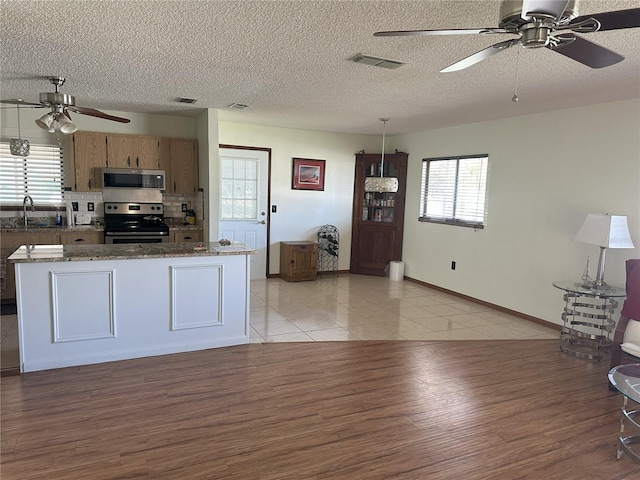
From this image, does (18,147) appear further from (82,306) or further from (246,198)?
(246,198)

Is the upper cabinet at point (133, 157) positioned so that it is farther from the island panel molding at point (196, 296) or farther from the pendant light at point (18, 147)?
the island panel molding at point (196, 296)

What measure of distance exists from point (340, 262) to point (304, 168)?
1776 millimetres

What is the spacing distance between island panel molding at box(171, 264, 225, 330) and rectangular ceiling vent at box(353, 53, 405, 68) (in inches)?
81.8

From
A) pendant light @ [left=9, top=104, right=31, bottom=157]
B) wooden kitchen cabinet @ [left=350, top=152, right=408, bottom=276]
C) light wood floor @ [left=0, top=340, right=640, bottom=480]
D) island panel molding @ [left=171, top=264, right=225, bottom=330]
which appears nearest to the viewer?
light wood floor @ [left=0, top=340, right=640, bottom=480]

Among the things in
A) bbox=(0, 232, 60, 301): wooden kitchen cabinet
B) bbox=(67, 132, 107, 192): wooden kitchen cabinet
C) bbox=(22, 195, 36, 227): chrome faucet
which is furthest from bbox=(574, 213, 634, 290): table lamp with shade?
bbox=(22, 195, 36, 227): chrome faucet

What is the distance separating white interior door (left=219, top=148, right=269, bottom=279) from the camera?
658 cm

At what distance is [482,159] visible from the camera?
584 cm

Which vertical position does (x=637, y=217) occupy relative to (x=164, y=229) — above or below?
above

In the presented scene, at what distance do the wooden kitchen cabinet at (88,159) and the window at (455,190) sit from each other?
468 cm

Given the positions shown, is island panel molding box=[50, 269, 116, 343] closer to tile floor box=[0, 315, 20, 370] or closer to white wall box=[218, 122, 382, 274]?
tile floor box=[0, 315, 20, 370]

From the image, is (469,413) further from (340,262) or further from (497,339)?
(340,262)

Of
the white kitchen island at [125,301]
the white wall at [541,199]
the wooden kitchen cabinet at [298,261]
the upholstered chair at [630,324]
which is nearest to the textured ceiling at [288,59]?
the white wall at [541,199]

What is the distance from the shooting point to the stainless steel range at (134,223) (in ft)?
18.0

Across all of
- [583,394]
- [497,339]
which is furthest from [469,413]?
[497,339]
